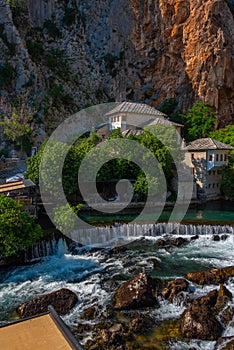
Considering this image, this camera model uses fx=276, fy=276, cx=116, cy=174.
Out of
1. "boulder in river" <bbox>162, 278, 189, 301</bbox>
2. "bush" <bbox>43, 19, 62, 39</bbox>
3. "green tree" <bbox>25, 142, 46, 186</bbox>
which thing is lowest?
"boulder in river" <bbox>162, 278, 189, 301</bbox>

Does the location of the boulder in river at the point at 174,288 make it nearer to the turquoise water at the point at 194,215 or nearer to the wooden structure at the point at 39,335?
the wooden structure at the point at 39,335

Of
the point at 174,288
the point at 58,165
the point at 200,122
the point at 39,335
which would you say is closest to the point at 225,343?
the point at 174,288

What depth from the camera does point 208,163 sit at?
30.7 meters

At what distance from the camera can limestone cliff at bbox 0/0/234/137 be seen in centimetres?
4525

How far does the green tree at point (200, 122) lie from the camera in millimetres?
40781

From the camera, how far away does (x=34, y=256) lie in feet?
57.3

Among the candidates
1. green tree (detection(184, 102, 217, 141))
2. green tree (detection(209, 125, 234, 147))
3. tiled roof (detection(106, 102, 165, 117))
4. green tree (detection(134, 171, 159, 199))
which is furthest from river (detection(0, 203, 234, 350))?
tiled roof (detection(106, 102, 165, 117))

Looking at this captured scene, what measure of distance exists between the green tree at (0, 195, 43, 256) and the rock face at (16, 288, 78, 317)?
3421mm

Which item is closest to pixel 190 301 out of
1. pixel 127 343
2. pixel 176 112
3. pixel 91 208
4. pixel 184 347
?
pixel 184 347

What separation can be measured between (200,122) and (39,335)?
4084 cm

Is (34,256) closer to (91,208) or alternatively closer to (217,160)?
(91,208)

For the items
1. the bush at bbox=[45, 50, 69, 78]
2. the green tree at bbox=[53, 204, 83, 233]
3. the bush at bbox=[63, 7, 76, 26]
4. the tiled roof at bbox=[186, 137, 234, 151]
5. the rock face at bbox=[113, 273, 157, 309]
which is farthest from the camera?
the bush at bbox=[63, 7, 76, 26]

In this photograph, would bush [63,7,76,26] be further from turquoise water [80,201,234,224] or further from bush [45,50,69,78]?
turquoise water [80,201,234,224]

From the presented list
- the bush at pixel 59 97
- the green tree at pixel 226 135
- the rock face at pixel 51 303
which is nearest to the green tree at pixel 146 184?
the green tree at pixel 226 135
